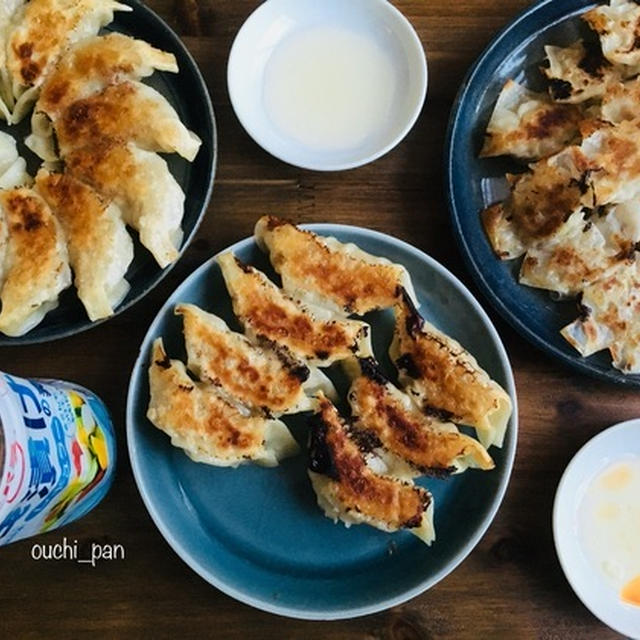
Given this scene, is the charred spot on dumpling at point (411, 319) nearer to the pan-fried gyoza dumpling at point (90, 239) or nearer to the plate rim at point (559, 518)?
the plate rim at point (559, 518)

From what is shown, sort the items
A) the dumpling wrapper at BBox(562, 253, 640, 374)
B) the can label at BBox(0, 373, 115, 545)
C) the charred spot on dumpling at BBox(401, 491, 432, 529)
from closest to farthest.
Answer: the can label at BBox(0, 373, 115, 545)
the charred spot on dumpling at BBox(401, 491, 432, 529)
the dumpling wrapper at BBox(562, 253, 640, 374)

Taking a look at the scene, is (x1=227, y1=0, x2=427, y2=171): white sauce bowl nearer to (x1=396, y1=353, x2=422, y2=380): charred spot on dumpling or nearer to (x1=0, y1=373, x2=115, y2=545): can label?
(x1=396, y1=353, x2=422, y2=380): charred spot on dumpling

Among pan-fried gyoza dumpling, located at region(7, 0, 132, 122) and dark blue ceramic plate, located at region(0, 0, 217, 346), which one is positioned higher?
pan-fried gyoza dumpling, located at region(7, 0, 132, 122)

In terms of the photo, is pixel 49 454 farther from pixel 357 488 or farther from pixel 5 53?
pixel 5 53

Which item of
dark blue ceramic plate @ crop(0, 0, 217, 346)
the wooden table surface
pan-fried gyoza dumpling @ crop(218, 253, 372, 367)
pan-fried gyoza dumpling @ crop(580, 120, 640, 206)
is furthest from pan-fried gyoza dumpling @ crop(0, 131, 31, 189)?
pan-fried gyoza dumpling @ crop(580, 120, 640, 206)

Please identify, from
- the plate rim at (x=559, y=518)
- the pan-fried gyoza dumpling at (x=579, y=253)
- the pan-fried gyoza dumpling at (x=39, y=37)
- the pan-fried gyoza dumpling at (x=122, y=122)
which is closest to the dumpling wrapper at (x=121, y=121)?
the pan-fried gyoza dumpling at (x=122, y=122)

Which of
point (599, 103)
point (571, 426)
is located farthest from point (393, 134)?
point (571, 426)

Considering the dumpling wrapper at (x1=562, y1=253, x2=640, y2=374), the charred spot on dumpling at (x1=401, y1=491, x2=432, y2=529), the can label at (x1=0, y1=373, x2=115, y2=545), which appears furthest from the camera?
the dumpling wrapper at (x1=562, y1=253, x2=640, y2=374)

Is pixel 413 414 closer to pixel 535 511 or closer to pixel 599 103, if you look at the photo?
pixel 535 511

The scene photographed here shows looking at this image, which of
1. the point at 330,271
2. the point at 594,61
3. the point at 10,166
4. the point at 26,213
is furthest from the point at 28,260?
the point at 594,61
